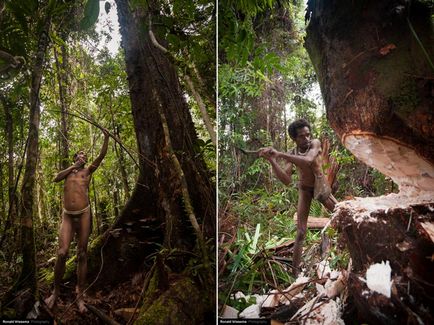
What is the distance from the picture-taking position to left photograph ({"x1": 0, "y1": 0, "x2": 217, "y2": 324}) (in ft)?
7.16

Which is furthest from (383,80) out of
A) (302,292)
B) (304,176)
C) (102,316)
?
(102,316)

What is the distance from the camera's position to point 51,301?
2172mm

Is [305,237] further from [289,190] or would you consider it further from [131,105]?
[131,105]

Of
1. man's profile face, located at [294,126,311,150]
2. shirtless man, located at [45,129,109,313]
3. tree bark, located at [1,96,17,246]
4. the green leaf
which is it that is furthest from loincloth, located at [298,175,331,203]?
tree bark, located at [1,96,17,246]

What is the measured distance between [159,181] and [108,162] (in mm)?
342

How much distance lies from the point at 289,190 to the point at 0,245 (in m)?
1.89

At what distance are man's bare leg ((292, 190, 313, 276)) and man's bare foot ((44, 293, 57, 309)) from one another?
1496 mm

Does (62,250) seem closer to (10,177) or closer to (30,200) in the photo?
(30,200)

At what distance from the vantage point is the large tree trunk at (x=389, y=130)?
1824 mm

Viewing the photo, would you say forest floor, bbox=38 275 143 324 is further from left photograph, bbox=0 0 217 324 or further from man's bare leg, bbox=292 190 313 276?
man's bare leg, bbox=292 190 313 276

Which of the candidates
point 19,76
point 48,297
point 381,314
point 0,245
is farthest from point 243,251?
point 19,76

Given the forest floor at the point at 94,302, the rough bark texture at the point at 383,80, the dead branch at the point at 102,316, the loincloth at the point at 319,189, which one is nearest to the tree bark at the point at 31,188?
the forest floor at the point at 94,302

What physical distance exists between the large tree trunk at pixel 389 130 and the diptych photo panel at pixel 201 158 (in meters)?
0.01

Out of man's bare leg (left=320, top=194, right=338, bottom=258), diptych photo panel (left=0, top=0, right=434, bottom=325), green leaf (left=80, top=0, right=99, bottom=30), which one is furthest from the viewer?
man's bare leg (left=320, top=194, right=338, bottom=258)
